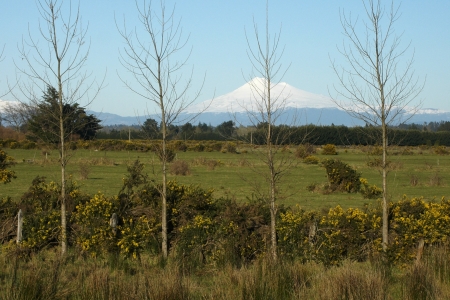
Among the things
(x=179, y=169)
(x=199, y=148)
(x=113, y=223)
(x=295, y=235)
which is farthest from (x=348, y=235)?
(x=199, y=148)

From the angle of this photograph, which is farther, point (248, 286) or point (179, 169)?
point (179, 169)

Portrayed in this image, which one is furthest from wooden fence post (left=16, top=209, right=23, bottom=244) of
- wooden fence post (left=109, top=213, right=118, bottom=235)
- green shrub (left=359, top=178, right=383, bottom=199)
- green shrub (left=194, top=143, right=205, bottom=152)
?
green shrub (left=194, top=143, right=205, bottom=152)

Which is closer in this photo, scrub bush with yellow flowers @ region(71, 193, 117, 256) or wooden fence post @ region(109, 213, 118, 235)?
scrub bush with yellow flowers @ region(71, 193, 117, 256)

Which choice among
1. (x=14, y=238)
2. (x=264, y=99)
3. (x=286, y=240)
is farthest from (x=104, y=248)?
(x=264, y=99)

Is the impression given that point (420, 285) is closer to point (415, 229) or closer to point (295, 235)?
point (295, 235)

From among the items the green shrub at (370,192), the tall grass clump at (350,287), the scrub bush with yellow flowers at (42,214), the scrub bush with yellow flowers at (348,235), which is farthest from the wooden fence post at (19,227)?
the green shrub at (370,192)

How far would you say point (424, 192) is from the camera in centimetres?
2259

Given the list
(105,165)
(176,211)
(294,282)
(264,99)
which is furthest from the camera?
(105,165)

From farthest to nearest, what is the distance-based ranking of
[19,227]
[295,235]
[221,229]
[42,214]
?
1. [42,214]
2. [19,227]
3. [221,229]
4. [295,235]

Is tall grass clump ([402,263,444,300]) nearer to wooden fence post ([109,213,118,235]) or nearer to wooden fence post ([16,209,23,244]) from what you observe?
wooden fence post ([109,213,118,235])

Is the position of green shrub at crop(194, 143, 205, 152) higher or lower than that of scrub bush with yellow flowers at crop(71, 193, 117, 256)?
higher

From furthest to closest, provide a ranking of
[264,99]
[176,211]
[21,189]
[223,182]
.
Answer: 1. [223,182]
2. [21,189]
3. [176,211]
4. [264,99]

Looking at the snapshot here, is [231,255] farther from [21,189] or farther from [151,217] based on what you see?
[21,189]

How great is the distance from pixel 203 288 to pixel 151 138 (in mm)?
3483
